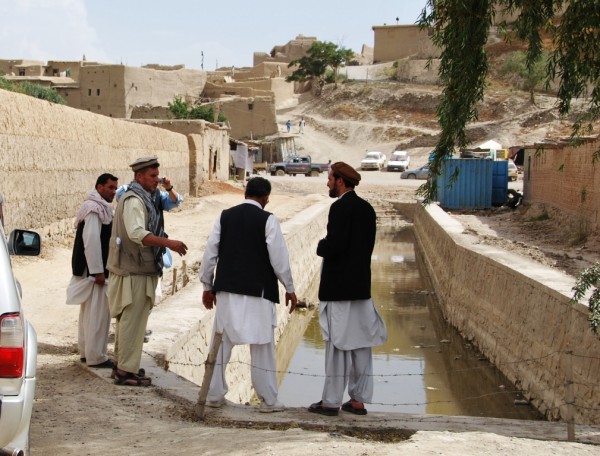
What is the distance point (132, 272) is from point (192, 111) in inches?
1965

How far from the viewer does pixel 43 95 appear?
48031 millimetres

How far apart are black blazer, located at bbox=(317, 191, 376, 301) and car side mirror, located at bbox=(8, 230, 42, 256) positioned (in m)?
2.12

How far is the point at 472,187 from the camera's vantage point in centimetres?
3136

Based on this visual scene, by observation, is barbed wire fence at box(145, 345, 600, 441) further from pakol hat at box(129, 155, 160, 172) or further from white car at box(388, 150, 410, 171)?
white car at box(388, 150, 410, 171)

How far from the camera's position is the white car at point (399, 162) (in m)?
51.5

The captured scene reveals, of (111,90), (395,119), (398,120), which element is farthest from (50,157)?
(395,119)

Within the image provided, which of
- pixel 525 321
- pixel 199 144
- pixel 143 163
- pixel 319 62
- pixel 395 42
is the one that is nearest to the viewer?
pixel 143 163

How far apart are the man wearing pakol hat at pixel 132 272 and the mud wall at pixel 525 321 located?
311 cm

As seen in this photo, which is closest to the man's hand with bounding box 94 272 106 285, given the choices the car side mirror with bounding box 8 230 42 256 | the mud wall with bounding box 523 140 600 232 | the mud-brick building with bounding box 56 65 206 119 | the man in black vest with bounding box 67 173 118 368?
the man in black vest with bounding box 67 173 118 368

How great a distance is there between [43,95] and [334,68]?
31851 millimetres

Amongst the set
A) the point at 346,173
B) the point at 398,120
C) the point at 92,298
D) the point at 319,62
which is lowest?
the point at 92,298

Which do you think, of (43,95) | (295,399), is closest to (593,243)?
(295,399)

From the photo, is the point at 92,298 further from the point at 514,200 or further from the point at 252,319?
the point at 514,200

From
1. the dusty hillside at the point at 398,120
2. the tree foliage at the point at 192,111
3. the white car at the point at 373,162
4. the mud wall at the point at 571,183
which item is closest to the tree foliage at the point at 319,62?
the dusty hillside at the point at 398,120
